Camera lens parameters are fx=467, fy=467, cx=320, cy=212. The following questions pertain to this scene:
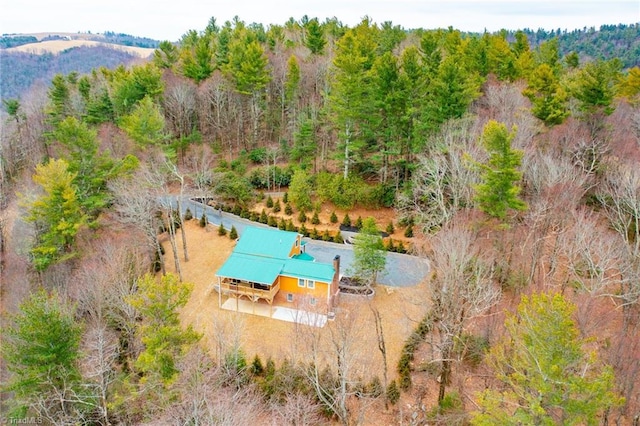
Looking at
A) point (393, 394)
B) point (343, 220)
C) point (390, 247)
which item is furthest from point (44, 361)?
point (343, 220)

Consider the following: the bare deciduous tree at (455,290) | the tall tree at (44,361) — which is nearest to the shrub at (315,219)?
the bare deciduous tree at (455,290)

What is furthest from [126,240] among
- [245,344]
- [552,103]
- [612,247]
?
[552,103]

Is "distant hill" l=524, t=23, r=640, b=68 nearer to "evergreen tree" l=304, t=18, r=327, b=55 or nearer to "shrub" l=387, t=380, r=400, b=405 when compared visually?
"evergreen tree" l=304, t=18, r=327, b=55

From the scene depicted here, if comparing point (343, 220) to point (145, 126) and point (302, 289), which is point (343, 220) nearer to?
point (302, 289)

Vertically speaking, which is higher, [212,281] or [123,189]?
[123,189]

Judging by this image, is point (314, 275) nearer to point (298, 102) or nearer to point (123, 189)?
point (123, 189)

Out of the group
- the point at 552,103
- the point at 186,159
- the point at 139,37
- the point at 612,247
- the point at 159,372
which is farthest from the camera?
the point at 139,37

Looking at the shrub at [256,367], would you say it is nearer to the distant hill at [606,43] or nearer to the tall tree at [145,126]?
the tall tree at [145,126]
